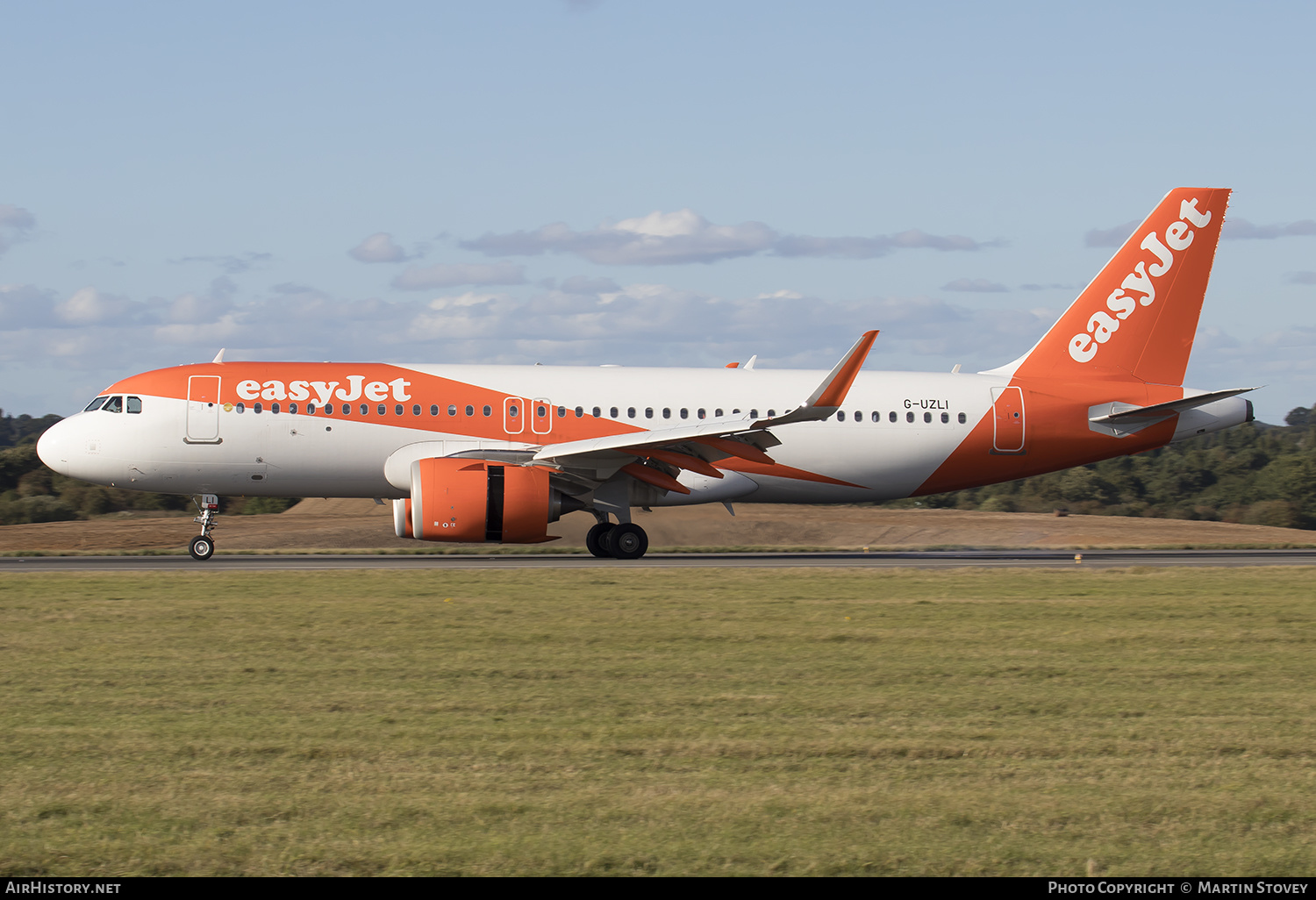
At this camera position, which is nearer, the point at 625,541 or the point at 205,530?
the point at 205,530

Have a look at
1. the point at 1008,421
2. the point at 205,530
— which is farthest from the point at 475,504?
the point at 1008,421

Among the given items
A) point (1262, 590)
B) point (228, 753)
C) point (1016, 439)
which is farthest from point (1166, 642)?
point (1016, 439)

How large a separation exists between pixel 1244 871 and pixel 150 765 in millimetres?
5348

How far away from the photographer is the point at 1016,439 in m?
24.6

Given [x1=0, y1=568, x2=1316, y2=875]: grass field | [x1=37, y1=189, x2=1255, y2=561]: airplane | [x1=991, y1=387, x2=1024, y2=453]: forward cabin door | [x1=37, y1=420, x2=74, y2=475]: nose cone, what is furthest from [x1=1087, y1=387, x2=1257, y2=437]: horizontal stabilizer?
[x1=37, y1=420, x2=74, y2=475]: nose cone

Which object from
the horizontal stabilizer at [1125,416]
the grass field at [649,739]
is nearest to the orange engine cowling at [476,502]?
the grass field at [649,739]

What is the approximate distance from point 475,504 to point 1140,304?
14.2 metres

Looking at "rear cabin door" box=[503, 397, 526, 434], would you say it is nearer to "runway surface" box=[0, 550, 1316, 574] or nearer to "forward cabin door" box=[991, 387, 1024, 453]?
"runway surface" box=[0, 550, 1316, 574]

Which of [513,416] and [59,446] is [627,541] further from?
[59,446]

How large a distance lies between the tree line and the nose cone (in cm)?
1269

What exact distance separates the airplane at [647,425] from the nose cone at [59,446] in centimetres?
4

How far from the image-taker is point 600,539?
2281 centimetres

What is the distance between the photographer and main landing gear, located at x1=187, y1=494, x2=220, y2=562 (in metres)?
21.7

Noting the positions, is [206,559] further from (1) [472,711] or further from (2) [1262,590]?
(2) [1262,590]
